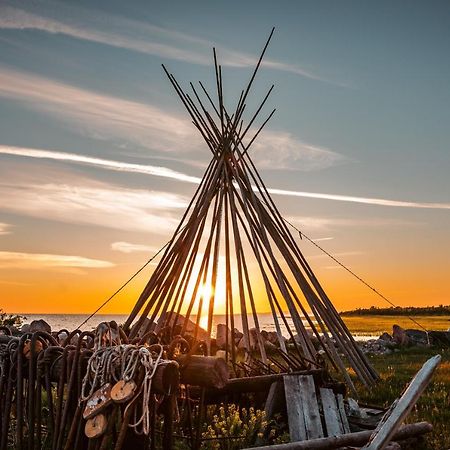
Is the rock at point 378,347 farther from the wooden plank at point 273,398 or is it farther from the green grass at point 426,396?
the wooden plank at point 273,398

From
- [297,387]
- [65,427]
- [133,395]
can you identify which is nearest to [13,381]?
[65,427]

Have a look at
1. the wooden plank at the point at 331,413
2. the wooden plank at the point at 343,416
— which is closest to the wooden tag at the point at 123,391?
the wooden plank at the point at 331,413

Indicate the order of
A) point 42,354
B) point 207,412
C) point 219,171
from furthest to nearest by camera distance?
point 219,171 → point 207,412 → point 42,354

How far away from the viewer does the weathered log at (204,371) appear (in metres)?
3.21

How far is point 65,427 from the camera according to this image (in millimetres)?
3287

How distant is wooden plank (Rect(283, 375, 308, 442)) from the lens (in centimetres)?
511

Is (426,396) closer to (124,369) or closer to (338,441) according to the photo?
(338,441)

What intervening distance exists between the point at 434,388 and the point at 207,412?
3.84m

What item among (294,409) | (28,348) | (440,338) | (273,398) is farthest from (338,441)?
(440,338)

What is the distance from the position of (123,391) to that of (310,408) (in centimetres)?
286

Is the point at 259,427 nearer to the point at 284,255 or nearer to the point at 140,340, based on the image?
the point at 140,340

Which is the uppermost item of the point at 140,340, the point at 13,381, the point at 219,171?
the point at 219,171

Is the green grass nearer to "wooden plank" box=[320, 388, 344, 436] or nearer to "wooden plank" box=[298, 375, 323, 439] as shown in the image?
"wooden plank" box=[320, 388, 344, 436]

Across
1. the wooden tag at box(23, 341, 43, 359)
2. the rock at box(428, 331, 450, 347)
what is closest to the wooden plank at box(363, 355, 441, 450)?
the wooden tag at box(23, 341, 43, 359)
